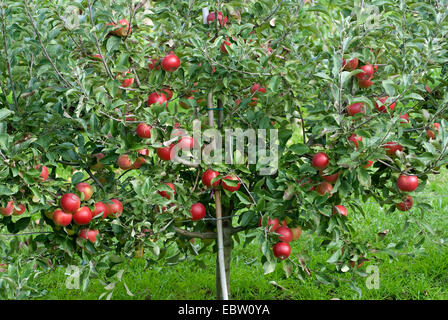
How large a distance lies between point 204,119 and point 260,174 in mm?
414

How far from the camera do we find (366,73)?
5.96 feet

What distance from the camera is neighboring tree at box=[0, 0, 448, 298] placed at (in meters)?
1.73

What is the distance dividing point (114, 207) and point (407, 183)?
1.02 metres

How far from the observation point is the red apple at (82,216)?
69.7 inches

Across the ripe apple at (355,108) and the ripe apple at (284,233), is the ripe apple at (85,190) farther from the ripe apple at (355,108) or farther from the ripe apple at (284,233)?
the ripe apple at (355,108)

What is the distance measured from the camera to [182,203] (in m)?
1.90

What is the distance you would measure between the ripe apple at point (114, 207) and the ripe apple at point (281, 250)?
0.56 meters

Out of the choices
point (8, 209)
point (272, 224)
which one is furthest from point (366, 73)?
point (8, 209)

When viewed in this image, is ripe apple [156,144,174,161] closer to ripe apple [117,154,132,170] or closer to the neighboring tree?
the neighboring tree

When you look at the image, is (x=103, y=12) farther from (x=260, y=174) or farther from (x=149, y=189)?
(x=260, y=174)

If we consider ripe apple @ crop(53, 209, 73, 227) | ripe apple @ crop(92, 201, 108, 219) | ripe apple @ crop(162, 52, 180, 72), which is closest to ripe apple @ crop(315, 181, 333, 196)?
ripe apple @ crop(162, 52, 180, 72)

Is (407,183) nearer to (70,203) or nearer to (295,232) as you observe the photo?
(295,232)

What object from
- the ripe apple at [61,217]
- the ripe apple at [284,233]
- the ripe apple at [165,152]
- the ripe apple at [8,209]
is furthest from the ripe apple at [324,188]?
the ripe apple at [8,209]
